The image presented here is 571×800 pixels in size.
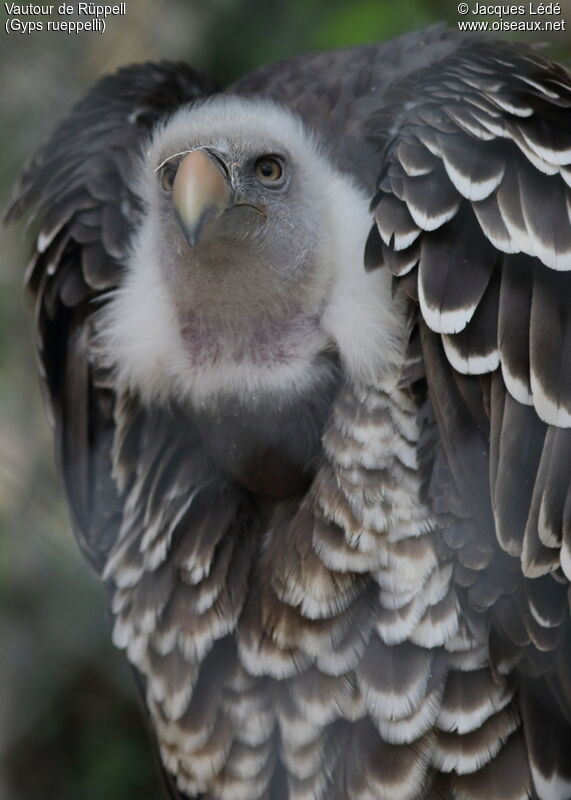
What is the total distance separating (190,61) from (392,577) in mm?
863

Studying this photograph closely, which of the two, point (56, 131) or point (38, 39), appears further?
point (56, 131)

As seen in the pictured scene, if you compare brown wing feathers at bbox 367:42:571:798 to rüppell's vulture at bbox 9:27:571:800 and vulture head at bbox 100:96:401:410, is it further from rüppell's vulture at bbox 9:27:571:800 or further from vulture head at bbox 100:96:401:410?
vulture head at bbox 100:96:401:410

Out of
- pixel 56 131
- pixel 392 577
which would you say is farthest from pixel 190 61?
pixel 392 577

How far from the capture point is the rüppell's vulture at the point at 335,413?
3.68 ft

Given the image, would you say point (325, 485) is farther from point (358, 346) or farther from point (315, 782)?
point (315, 782)

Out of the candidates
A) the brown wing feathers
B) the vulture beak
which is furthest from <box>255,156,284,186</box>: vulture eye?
the brown wing feathers

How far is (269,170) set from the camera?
55.8 inches

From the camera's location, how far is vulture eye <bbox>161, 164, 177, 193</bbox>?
54.1 inches

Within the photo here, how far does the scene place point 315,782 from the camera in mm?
1259

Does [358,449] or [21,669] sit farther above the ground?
[358,449]

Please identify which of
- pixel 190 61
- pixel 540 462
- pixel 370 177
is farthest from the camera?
A: pixel 190 61

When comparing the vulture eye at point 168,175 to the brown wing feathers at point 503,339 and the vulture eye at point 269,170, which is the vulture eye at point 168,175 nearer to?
the vulture eye at point 269,170

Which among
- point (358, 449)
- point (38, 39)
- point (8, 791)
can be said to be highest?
point (38, 39)

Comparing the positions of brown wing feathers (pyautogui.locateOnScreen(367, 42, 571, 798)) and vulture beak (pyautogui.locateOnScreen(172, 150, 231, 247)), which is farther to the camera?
vulture beak (pyautogui.locateOnScreen(172, 150, 231, 247))
